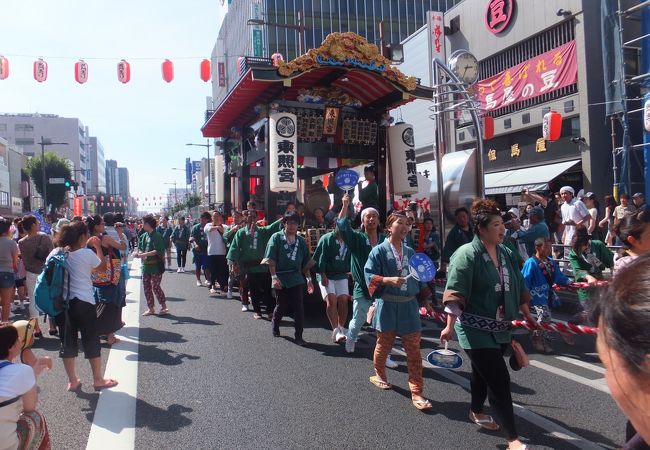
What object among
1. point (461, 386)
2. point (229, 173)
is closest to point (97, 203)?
point (229, 173)

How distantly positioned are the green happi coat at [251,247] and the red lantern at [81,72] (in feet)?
41.6

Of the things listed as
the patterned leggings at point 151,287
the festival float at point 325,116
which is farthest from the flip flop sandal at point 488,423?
the patterned leggings at point 151,287

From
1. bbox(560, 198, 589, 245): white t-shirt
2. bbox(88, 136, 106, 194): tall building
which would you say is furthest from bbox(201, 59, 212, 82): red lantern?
bbox(88, 136, 106, 194): tall building

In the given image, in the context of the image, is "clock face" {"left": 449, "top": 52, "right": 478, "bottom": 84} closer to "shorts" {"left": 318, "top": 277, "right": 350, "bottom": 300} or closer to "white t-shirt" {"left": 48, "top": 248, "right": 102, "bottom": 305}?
"shorts" {"left": 318, "top": 277, "right": 350, "bottom": 300}

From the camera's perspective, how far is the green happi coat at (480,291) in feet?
12.1

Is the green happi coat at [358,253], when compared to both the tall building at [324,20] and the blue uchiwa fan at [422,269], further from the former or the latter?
the tall building at [324,20]

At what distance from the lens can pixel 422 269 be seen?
14.9 feet

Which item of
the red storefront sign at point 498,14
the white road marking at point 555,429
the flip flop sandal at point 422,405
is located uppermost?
the red storefront sign at point 498,14

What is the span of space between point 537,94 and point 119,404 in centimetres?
1823

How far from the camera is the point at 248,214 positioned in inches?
350

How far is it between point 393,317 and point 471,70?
781 centimetres

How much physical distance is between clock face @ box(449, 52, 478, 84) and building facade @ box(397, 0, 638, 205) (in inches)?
152

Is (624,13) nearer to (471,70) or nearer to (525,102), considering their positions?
(525,102)

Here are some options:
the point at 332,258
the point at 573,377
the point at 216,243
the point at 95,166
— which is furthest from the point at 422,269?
the point at 95,166
